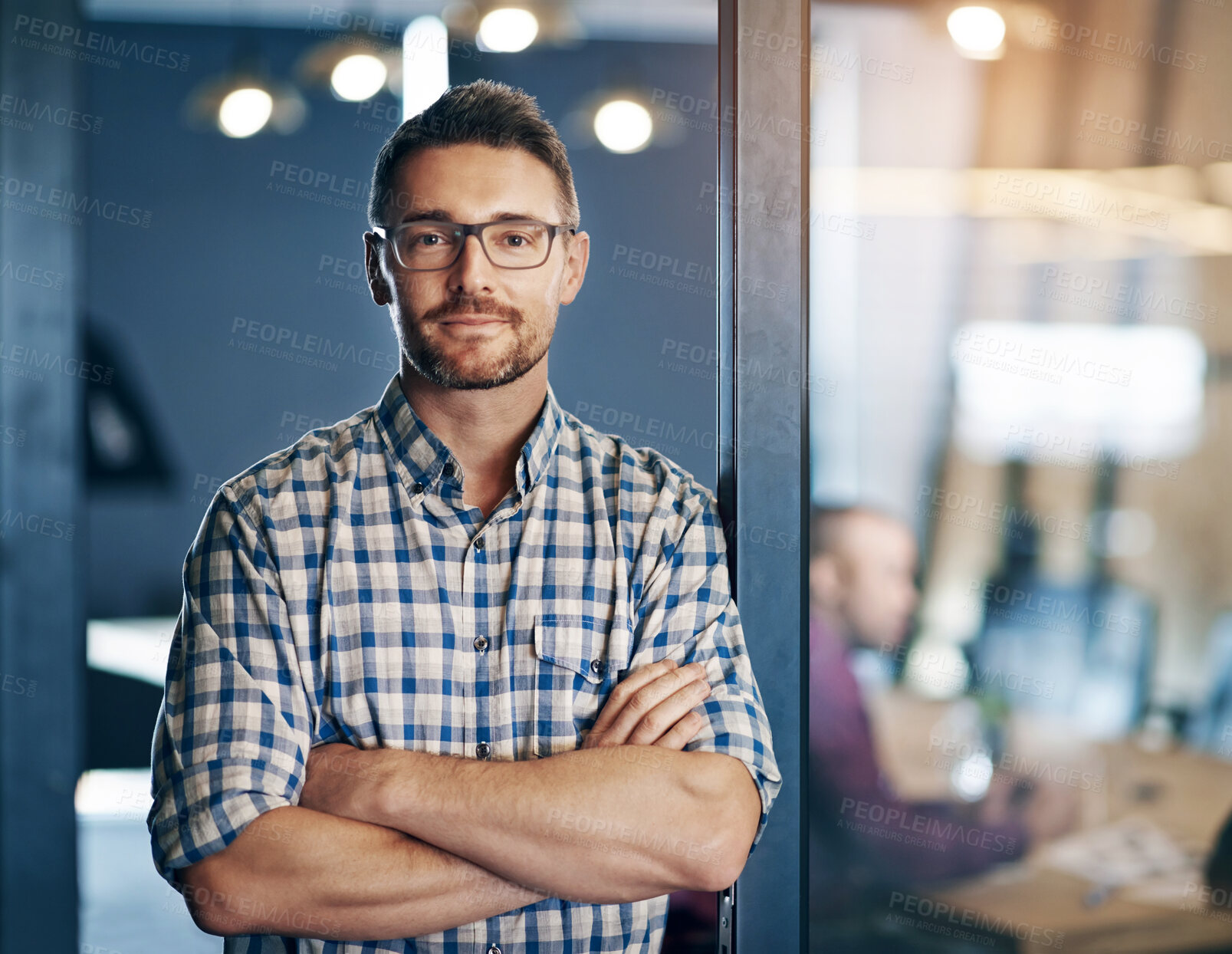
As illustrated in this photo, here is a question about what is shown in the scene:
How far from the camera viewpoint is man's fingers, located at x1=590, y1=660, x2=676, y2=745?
1.38 m

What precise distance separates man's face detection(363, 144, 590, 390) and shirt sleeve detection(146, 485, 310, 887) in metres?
0.37

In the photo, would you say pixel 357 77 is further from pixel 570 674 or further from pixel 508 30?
pixel 570 674

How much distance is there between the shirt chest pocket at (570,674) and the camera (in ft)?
4.58

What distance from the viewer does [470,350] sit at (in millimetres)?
1443

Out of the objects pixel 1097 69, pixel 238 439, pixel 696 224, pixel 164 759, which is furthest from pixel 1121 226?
pixel 164 759

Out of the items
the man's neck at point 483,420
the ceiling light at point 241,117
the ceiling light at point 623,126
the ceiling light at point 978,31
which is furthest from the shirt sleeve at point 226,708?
the ceiling light at point 978,31

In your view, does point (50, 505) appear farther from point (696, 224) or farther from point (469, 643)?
point (696, 224)

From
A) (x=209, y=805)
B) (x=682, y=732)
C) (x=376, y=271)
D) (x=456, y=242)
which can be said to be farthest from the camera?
(x=376, y=271)

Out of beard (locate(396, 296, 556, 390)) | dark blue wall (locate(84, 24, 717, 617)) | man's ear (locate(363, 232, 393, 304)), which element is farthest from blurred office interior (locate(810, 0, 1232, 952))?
man's ear (locate(363, 232, 393, 304))

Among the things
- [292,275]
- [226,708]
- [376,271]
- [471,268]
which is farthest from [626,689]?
[292,275]

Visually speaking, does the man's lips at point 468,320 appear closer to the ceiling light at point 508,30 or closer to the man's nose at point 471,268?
the man's nose at point 471,268

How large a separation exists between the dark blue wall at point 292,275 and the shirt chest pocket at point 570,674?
Answer: 1.42ft

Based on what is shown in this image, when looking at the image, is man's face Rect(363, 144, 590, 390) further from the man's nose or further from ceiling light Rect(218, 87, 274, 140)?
ceiling light Rect(218, 87, 274, 140)

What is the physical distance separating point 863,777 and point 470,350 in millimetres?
1030
